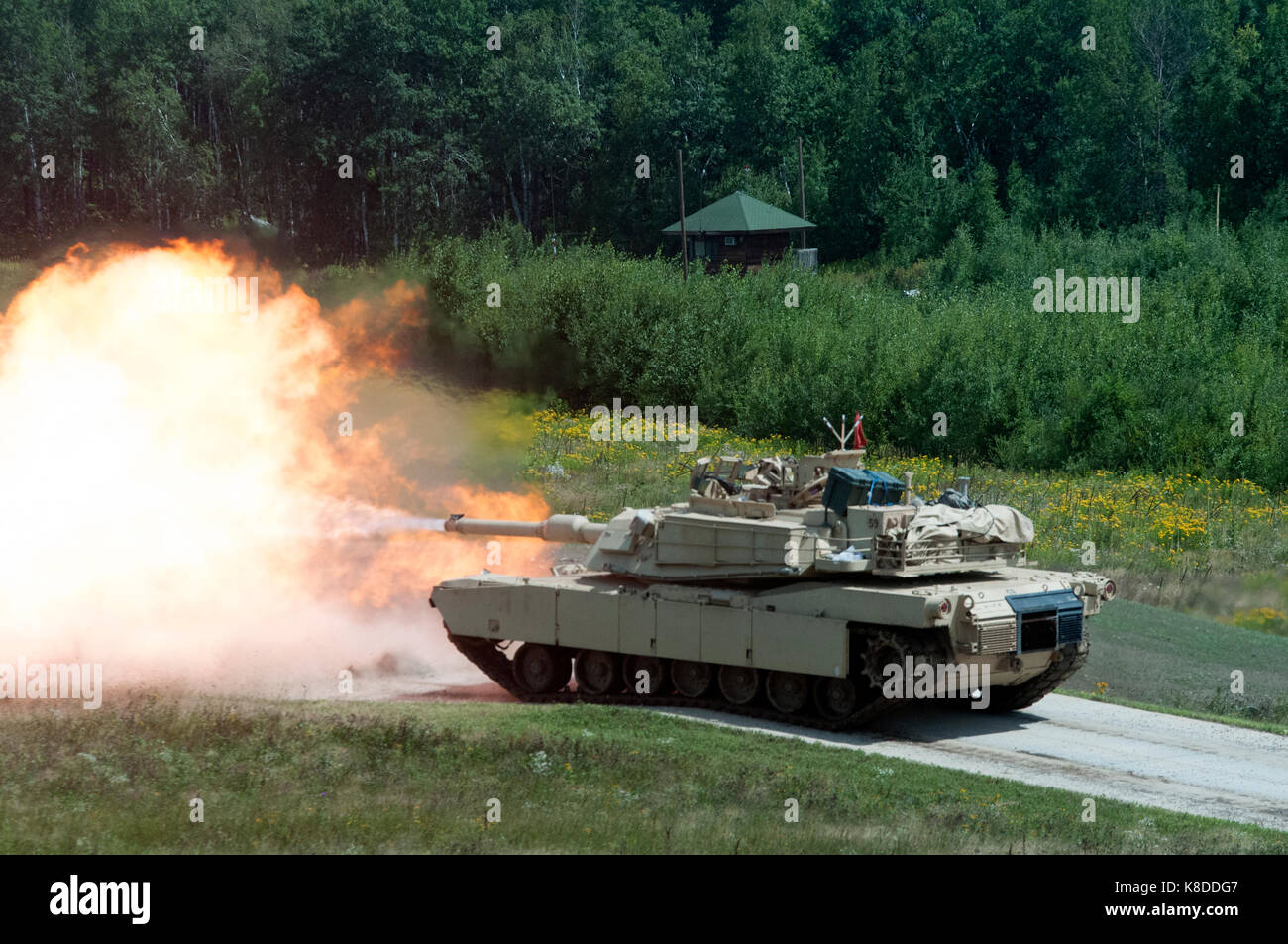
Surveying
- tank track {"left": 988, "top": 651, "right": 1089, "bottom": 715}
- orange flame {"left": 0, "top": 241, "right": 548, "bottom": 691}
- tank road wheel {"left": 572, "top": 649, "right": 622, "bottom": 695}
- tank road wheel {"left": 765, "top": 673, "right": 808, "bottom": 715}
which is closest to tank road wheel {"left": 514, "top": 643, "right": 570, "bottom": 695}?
tank road wheel {"left": 572, "top": 649, "right": 622, "bottom": 695}

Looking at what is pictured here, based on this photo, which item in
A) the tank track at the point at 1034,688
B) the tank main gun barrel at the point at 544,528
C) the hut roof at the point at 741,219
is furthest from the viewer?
the hut roof at the point at 741,219

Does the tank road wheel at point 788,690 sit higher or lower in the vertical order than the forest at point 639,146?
lower

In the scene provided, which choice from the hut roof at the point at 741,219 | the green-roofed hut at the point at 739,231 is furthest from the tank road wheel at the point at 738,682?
the hut roof at the point at 741,219

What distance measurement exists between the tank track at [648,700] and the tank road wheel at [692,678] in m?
0.12

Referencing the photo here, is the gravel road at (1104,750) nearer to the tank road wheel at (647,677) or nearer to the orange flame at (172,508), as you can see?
the tank road wheel at (647,677)

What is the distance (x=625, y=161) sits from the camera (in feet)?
285

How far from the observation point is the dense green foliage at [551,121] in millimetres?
77000

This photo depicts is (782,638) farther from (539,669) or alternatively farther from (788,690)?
(539,669)

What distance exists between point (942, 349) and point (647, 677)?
2710cm

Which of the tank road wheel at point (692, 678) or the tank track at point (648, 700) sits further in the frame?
the tank road wheel at point (692, 678)

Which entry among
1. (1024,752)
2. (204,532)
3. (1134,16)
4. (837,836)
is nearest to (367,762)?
(837,836)

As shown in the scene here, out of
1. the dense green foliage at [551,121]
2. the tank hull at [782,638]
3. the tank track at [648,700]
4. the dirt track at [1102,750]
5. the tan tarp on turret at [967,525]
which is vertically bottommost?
the dirt track at [1102,750]

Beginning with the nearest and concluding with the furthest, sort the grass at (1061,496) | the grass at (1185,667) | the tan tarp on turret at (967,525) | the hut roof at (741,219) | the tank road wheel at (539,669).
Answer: the tan tarp on turret at (967,525) → the grass at (1185,667) → the tank road wheel at (539,669) → the grass at (1061,496) → the hut roof at (741,219)

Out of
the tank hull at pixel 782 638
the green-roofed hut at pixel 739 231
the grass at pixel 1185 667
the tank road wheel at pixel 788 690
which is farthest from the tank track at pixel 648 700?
the green-roofed hut at pixel 739 231
